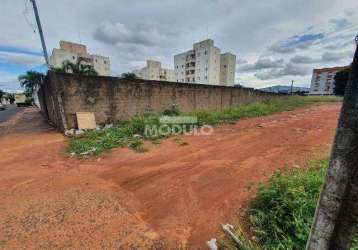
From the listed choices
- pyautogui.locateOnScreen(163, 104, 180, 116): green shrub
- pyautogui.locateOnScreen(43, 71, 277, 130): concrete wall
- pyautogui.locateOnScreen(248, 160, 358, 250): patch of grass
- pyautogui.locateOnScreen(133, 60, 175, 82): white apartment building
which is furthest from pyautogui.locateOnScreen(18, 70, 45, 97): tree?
pyautogui.locateOnScreen(133, 60, 175, 82): white apartment building

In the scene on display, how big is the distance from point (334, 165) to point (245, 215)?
1.37 m

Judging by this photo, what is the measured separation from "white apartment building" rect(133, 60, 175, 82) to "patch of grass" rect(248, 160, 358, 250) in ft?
156

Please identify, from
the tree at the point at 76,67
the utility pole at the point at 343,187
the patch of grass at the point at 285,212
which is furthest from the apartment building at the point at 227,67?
the utility pole at the point at 343,187

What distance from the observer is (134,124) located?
589 centimetres

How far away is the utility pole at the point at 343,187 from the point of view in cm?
75

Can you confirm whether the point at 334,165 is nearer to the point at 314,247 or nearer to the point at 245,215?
the point at 314,247

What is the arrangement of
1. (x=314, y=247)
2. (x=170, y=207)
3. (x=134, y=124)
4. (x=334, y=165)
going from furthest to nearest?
(x=134, y=124) < (x=170, y=207) < (x=314, y=247) < (x=334, y=165)

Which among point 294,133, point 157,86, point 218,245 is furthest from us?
point 157,86

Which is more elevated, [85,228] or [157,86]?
[157,86]

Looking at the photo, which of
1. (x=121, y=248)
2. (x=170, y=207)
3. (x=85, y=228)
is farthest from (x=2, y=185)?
(x=170, y=207)

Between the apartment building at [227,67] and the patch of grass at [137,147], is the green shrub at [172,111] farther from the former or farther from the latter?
the apartment building at [227,67]

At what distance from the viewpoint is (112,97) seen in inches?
279

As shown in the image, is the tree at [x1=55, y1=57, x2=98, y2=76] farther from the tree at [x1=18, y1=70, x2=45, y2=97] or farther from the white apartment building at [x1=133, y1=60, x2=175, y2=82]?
the white apartment building at [x1=133, y1=60, x2=175, y2=82]

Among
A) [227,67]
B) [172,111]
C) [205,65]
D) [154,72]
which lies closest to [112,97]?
[172,111]
